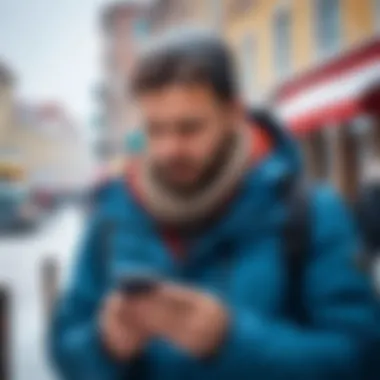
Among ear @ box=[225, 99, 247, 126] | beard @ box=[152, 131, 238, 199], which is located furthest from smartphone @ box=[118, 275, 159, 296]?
ear @ box=[225, 99, 247, 126]

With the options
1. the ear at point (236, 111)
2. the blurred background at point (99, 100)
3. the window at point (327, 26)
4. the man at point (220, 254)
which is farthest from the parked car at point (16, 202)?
the window at point (327, 26)

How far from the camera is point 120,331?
1.02 meters

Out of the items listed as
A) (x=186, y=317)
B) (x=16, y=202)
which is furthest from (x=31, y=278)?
(x=186, y=317)

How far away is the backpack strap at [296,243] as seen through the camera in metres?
1.01

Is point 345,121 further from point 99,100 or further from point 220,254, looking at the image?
point 99,100

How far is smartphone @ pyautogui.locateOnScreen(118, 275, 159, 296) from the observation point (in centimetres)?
100

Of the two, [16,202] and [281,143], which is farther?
[16,202]

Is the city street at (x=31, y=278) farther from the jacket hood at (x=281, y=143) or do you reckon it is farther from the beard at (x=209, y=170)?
the jacket hood at (x=281, y=143)

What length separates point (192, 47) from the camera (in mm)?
1024

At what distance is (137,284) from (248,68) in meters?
0.30

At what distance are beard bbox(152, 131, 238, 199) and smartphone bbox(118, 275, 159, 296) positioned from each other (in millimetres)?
105

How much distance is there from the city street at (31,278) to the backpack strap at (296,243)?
26 cm

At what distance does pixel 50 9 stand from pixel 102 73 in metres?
0.11

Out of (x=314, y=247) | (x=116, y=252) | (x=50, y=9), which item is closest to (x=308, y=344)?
(x=314, y=247)
